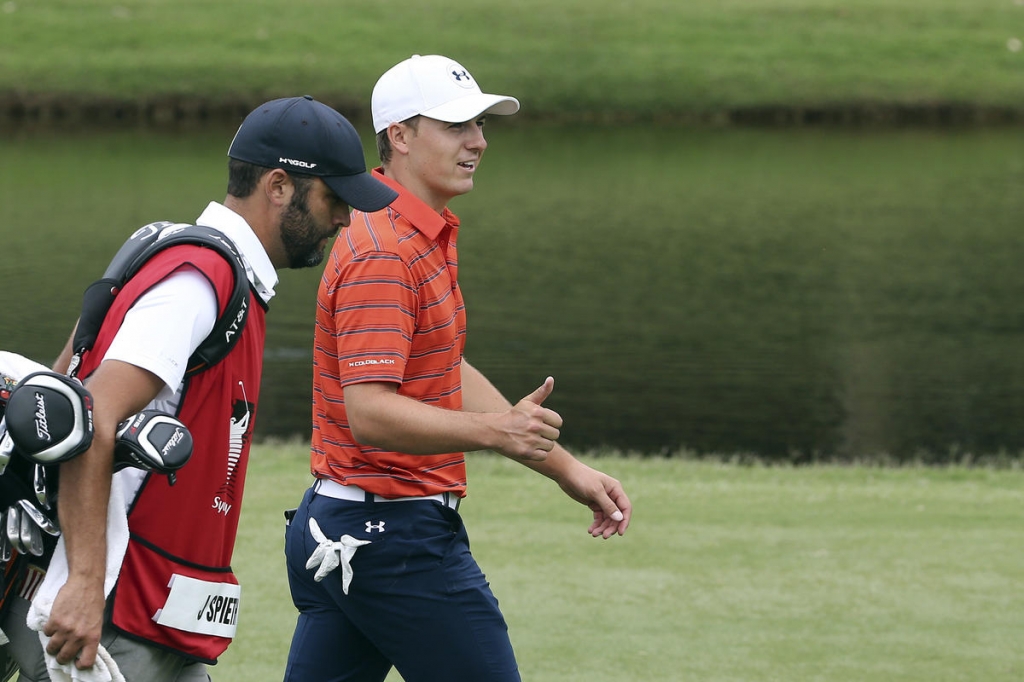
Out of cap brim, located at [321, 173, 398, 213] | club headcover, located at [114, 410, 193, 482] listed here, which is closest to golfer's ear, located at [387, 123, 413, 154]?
cap brim, located at [321, 173, 398, 213]

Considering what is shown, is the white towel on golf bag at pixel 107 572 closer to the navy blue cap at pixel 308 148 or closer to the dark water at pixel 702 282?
the navy blue cap at pixel 308 148

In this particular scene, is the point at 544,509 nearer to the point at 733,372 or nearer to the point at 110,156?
the point at 733,372

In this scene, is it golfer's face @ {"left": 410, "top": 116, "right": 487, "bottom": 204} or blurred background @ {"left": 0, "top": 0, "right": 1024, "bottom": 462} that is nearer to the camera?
golfer's face @ {"left": 410, "top": 116, "right": 487, "bottom": 204}

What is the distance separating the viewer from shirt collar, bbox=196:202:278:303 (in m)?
3.35

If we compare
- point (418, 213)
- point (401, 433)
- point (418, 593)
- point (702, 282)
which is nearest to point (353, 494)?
point (418, 593)

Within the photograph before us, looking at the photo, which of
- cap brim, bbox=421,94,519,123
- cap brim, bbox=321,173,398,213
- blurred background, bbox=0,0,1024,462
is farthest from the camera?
blurred background, bbox=0,0,1024,462

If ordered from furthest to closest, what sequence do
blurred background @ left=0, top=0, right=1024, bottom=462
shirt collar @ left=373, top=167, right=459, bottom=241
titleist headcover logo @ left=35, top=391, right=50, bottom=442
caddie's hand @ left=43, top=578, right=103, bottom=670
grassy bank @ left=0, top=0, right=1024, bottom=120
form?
grassy bank @ left=0, top=0, right=1024, bottom=120
blurred background @ left=0, top=0, right=1024, bottom=462
shirt collar @ left=373, top=167, right=459, bottom=241
caddie's hand @ left=43, top=578, right=103, bottom=670
titleist headcover logo @ left=35, top=391, right=50, bottom=442

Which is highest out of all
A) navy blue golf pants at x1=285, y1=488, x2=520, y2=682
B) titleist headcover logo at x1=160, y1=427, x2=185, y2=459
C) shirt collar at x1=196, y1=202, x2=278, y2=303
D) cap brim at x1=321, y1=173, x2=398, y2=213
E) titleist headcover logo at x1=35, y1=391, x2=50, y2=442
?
cap brim at x1=321, y1=173, x2=398, y2=213

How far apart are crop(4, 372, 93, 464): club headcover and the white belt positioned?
40.0 inches

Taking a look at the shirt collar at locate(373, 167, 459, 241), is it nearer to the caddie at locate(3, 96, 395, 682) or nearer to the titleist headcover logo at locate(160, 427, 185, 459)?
the caddie at locate(3, 96, 395, 682)

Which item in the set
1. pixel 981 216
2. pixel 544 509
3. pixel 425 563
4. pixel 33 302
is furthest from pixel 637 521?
pixel 981 216

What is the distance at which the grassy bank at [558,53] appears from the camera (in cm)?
4512

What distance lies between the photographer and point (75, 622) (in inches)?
117

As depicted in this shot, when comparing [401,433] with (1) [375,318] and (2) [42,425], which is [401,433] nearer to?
(1) [375,318]
